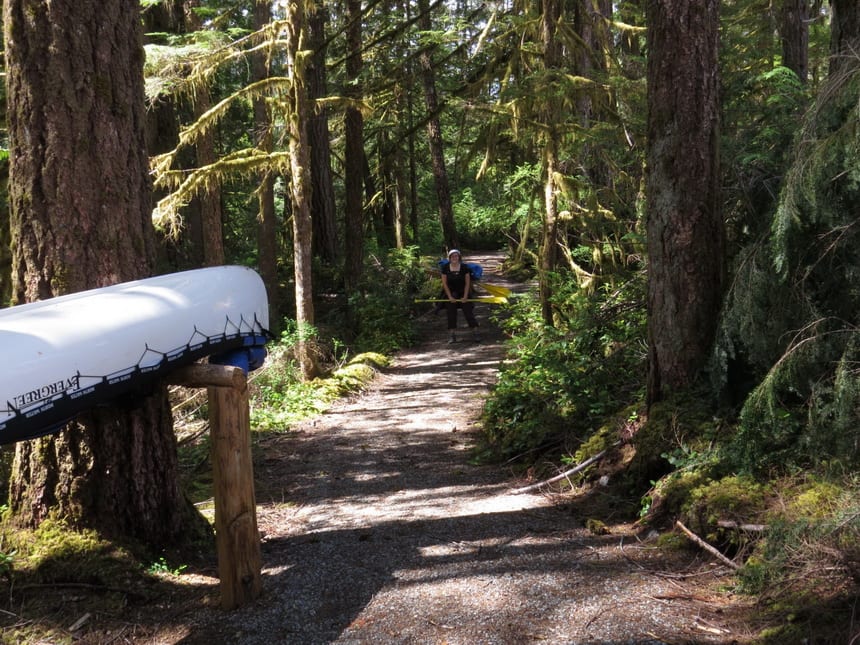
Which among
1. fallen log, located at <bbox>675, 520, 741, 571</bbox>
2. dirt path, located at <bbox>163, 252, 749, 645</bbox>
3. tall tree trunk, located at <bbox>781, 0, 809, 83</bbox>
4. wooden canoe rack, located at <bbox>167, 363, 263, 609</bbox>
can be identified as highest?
tall tree trunk, located at <bbox>781, 0, 809, 83</bbox>

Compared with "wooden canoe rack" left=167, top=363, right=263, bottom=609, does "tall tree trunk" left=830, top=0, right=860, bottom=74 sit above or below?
above

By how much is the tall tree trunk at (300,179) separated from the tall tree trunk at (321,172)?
5630 millimetres

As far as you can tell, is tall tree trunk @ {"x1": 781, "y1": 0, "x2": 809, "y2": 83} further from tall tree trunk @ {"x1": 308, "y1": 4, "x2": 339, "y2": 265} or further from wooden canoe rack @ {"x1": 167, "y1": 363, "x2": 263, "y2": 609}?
wooden canoe rack @ {"x1": 167, "y1": 363, "x2": 263, "y2": 609}

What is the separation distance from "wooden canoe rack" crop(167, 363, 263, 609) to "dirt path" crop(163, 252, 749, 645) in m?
0.22

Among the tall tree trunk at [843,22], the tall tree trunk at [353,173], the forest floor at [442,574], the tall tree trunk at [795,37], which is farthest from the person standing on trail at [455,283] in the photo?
the tall tree trunk at [843,22]

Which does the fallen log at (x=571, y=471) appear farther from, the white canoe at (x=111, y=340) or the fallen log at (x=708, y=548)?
the white canoe at (x=111, y=340)

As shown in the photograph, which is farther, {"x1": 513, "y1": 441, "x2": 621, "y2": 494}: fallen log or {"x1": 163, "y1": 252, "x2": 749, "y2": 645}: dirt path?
{"x1": 513, "y1": 441, "x2": 621, "y2": 494}: fallen log

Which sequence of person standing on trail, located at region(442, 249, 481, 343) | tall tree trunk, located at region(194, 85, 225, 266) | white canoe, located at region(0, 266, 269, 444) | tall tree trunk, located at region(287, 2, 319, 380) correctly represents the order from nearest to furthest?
white canoe, located at region(0, 266, 269, 444) → tall tree trunk, located at region(287, 2, 319, 380) → tall tree trunk, located at region(194, 85, 225, 266) → person standing on trail, located at region(442, 249, 481, 343)

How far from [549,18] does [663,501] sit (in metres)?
7.65

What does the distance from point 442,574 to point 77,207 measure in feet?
11.5

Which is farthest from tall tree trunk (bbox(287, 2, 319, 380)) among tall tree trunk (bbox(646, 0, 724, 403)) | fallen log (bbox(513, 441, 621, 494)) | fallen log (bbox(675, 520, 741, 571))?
fallen log (bbox(675, 520, 741, 571))

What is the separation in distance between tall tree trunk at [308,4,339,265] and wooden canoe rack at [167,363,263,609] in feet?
43.8

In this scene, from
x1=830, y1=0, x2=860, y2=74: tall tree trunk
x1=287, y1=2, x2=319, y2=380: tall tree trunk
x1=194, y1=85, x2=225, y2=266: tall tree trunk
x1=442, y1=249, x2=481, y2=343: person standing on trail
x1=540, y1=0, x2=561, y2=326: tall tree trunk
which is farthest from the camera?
x1=442, y1=249, x2=481, y2=343: person standing on trail

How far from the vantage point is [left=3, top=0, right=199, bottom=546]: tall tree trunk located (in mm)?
4328
